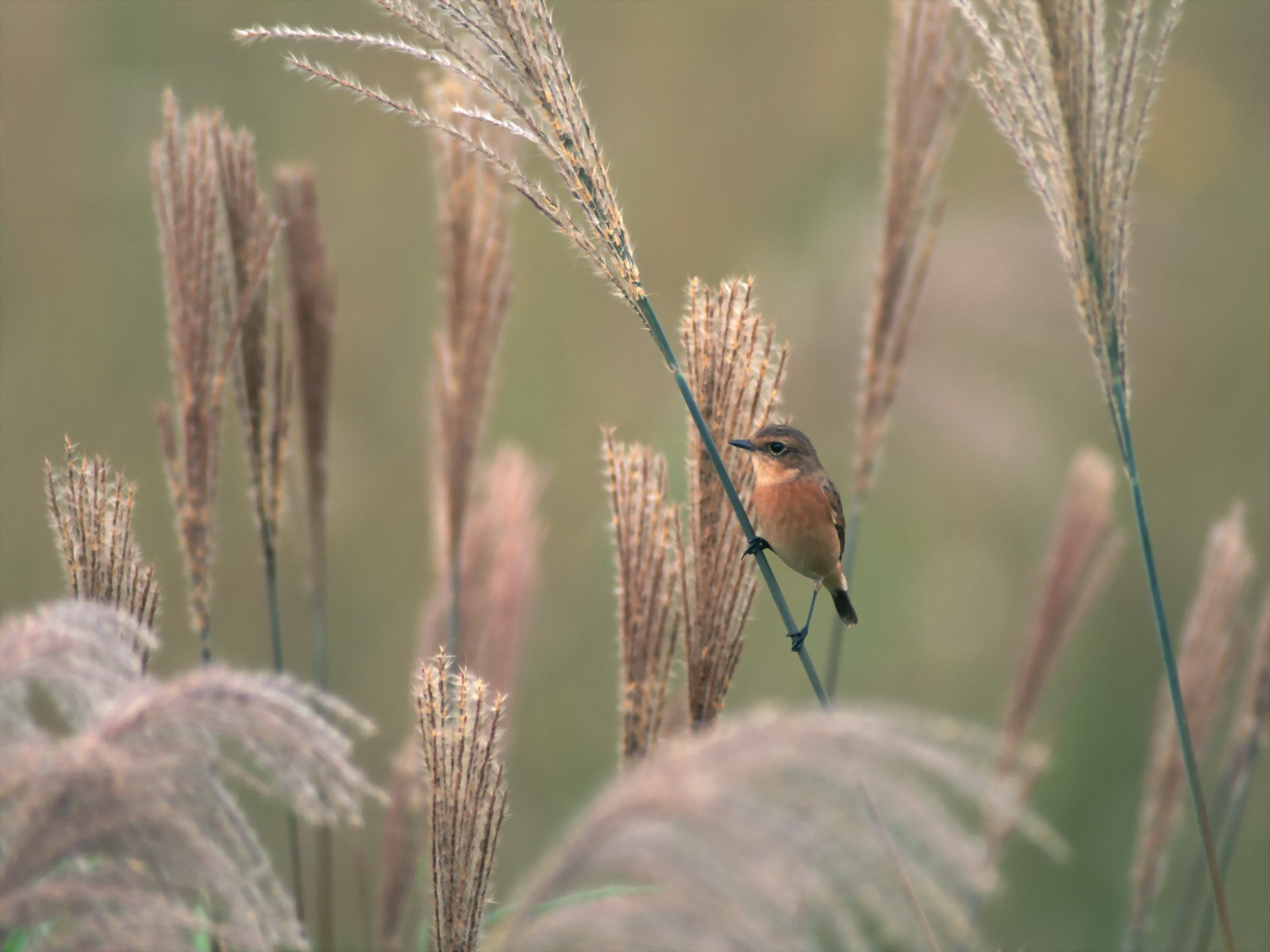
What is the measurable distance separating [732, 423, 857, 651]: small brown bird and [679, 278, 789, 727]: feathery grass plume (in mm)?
153

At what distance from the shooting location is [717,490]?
1.41m

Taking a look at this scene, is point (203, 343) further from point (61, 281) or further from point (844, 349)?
point (844, 349)

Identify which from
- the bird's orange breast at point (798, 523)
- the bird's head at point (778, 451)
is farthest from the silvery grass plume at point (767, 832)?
the bird's orange breast at point (798, 523)

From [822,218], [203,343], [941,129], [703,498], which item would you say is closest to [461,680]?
[703,498]

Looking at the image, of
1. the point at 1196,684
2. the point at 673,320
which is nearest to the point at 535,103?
the point at 1196,684

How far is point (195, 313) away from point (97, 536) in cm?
44

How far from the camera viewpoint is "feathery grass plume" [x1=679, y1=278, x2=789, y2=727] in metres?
1.37

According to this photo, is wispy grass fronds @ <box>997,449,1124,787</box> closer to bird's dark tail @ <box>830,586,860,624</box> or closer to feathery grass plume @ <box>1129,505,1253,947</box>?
feathery grass plume @ <box>1129,505,1253,947</box>

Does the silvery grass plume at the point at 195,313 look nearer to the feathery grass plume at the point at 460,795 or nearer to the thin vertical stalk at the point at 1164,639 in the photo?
the feathery grass plume at the point at 460,795

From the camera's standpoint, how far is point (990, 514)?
11.3ft

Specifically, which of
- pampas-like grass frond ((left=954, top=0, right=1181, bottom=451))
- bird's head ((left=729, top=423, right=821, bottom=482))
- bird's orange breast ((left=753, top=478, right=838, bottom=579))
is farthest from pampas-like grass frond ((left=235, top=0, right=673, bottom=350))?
bird's orange breast ((left=753, top=478, right=838, bottom=579))

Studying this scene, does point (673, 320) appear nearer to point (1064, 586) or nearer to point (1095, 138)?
point (1064, 586)

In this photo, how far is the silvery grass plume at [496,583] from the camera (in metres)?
2.11

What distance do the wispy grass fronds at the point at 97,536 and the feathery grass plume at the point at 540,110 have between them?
1.69 ft
